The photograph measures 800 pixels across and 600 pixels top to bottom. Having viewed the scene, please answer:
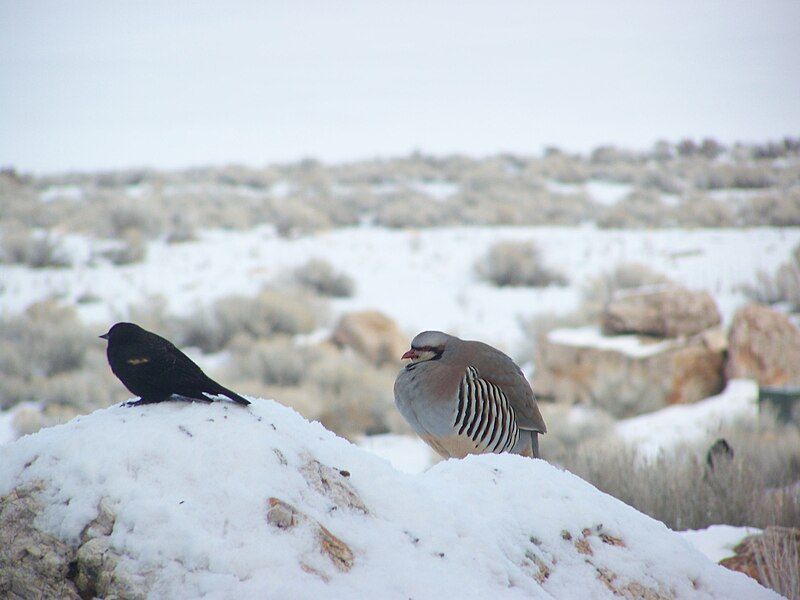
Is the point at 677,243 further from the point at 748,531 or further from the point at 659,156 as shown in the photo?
the point at 659,156

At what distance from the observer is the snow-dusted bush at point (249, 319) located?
45.2ft

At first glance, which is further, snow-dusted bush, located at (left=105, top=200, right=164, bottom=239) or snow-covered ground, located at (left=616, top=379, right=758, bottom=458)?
snow-dusted bush, located at (left=105, top=200, right=164, bottom=239)

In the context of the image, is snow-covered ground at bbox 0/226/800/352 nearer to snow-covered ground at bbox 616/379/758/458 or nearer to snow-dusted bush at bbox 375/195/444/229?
snow-covered ground at bbox 616/379/758/458

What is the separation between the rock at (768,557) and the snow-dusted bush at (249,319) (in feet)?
35.5

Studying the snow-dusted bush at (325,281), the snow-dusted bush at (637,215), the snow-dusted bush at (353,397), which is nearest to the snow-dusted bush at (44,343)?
the snow-dusted bush at (353,397)

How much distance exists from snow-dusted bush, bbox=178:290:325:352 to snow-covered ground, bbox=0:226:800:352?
68cm

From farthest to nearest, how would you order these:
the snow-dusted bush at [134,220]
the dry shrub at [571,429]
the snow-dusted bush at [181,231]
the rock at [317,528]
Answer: the snow-dusted bush at [181,231]
the snow-dusted bush at [134,220]
the dry shrub at [571,429]
the rock at [317,528]

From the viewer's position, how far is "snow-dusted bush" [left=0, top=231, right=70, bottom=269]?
1758 cm

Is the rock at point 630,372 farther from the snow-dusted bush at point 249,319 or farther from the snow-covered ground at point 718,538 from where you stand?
the snow-dusted bush at point 249,319

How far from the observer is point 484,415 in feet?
13.9

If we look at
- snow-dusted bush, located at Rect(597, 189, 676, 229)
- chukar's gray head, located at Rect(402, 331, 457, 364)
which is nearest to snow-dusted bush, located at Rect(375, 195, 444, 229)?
snow-dusted bush, located at Rect(597, 189, 676, 229)

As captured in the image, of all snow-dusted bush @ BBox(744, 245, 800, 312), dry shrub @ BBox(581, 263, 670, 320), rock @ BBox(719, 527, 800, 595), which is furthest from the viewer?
dry shrub @ BBox(581, 263, 670, 320)

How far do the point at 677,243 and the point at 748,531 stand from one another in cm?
1557

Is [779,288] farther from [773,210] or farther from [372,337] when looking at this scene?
[773,210]
